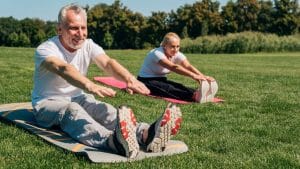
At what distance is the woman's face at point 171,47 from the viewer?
8.52 meters

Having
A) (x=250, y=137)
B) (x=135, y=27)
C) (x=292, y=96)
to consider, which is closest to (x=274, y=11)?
(x=135, y=27)

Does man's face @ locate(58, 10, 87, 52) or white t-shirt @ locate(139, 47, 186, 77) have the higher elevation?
man's face @ locate(58, 10, 87, 52)

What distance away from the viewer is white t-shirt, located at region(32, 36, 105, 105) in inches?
196

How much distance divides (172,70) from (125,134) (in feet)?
14.8

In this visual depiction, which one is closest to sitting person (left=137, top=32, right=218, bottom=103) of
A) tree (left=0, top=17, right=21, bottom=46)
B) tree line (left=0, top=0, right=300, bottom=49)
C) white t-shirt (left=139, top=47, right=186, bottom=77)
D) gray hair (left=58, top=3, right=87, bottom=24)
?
white t-shirt (left=139, top=47, right=186, bottom=77)

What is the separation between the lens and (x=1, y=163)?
3949 mm

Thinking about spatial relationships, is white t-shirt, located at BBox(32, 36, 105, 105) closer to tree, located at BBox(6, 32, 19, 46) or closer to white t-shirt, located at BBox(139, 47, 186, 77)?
white t-shirt, located at BBox(139, 47, 186, 77)

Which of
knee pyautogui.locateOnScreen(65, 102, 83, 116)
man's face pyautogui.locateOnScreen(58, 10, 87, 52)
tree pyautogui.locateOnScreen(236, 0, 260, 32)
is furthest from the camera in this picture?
tree pyautogui.locateOnScreen(236, 0, 260, 32)

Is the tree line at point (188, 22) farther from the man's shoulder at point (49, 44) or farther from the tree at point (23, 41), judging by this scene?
the man's shoulder at point (49, 44)

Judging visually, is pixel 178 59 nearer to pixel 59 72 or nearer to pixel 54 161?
pixel 59 72

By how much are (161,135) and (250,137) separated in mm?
1416

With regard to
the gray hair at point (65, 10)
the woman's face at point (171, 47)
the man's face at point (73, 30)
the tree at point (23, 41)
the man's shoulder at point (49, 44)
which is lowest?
the tree at point (23, 41)

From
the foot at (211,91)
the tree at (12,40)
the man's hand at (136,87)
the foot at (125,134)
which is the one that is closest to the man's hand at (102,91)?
the foot at (125,134)

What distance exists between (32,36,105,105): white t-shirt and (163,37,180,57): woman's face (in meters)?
3.39
